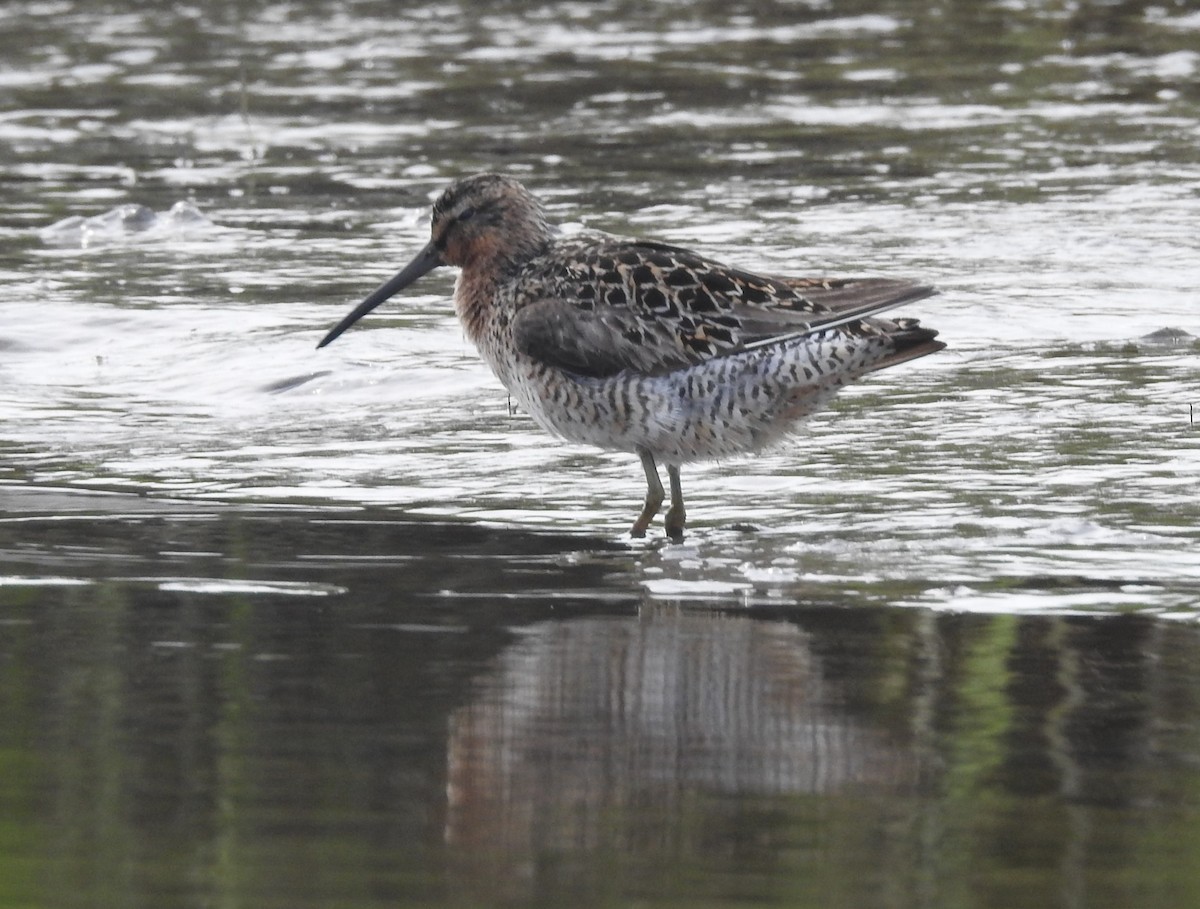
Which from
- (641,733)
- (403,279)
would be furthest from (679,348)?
(641,733)

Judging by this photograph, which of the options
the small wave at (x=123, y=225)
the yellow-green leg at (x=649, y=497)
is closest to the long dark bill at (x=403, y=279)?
the yellow-green leg at (x=649, y=497)

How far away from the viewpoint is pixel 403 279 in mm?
9250

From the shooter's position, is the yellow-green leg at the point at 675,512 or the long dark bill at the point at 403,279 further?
the long dark bill at the point at 403,279

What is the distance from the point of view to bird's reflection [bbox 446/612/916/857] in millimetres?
4750

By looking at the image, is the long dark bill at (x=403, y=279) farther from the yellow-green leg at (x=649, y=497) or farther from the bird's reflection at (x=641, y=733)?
the bird's reflection at (x=641, y=733)

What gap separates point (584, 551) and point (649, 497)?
53cm

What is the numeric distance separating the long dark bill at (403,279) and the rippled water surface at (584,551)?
0.45m

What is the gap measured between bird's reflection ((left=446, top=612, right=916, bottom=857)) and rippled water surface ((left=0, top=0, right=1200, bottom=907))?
18 mm

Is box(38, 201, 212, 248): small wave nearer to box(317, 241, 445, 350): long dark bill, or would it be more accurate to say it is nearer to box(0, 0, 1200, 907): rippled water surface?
box(0, 0, 1200, 907): rippled water surface

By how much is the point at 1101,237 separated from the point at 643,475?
4.90 m

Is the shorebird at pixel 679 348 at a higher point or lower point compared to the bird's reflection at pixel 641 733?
higher

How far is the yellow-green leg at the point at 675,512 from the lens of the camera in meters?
7.68

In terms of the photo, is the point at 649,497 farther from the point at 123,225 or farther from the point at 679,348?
the point at 123,225

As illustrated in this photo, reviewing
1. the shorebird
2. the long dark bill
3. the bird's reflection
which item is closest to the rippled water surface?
the bird's reflection
